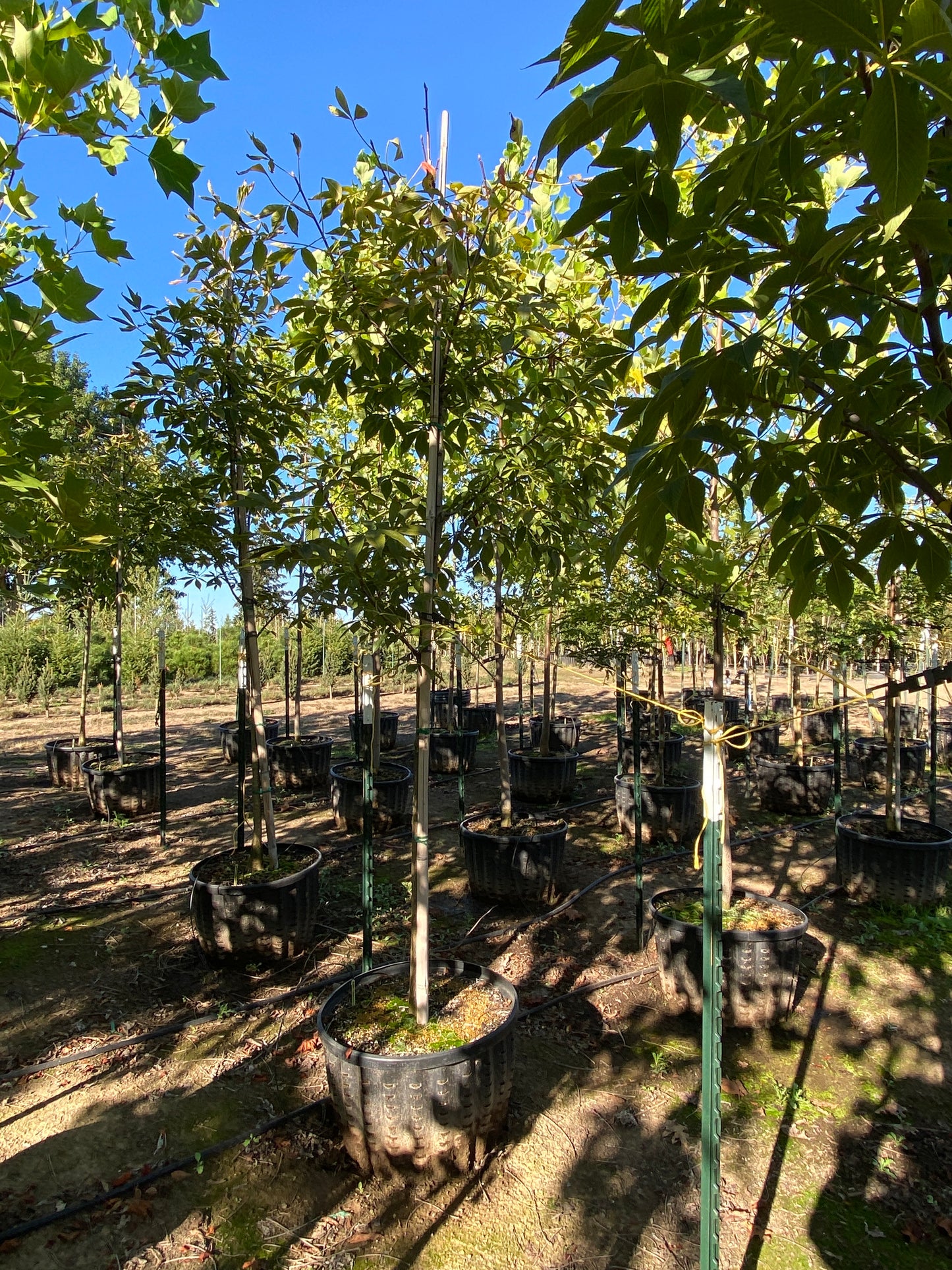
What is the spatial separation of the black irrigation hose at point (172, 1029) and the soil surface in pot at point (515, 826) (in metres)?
1.45

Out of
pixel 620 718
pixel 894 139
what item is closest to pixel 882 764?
pixel 620 718

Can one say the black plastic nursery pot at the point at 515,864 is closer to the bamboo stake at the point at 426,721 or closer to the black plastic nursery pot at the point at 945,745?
the bamboo stake at the point at 426,721

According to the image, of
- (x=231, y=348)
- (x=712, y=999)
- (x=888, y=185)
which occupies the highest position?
(x=231, y=348)

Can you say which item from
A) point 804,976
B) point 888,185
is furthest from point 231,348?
point 804,976

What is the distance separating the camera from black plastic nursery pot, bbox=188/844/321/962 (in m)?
3.95

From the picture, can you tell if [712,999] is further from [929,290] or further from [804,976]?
[804,976]

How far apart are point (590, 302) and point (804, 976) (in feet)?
12.2

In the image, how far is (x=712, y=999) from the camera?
172 centimetres

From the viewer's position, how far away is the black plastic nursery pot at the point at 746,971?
136 inches

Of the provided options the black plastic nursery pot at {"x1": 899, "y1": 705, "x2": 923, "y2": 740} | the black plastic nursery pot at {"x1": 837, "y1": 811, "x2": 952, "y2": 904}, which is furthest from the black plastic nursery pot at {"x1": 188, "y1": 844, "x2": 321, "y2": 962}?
the black plastic nursery pot at {"x1": 899, "y1": 705, "x2": 923, "y2": 740}

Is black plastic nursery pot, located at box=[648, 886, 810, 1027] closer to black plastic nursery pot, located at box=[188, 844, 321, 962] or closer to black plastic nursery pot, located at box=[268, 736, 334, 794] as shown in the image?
black plastic nursery pot, located at box=[188, 844, 321, 962]

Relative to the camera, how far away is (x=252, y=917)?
3969mm

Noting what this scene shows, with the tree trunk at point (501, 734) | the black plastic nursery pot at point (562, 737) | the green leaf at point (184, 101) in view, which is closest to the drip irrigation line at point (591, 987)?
the tree trunk at point (501, 734)

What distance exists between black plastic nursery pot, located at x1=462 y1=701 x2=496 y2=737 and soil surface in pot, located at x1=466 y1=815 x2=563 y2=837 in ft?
22.2
